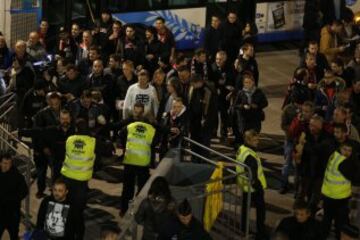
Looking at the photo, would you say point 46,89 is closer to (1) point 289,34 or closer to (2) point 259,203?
(2) point 259,203

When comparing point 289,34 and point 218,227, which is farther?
point 289,34

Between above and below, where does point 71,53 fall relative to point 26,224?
above

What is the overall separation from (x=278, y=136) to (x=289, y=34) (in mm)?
8974

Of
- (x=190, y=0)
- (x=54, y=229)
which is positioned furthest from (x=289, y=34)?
(x=54, y=229)

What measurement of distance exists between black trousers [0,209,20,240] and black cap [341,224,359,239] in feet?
15.2

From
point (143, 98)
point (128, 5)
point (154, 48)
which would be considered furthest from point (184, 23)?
point (143, 98)

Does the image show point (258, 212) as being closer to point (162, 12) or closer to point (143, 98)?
point (143, 98)

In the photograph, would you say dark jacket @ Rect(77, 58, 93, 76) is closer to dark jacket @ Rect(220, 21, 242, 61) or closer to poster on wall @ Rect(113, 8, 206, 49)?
dark jacket @ Rect(220, 21, 242, 61)

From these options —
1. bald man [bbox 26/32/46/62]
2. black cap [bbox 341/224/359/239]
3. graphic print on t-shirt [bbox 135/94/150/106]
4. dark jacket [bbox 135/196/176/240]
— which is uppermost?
bald man [bbox 26/32/46/62]

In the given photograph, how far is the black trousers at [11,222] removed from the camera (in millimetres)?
13281

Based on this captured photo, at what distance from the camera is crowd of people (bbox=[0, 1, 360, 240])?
12.8 metres

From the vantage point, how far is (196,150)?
16.6 m

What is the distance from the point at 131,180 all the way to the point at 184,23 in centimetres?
1158

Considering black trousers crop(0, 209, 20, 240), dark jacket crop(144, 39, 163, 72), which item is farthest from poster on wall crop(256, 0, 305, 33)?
black trousers crop(0, 209, 20, 240)
